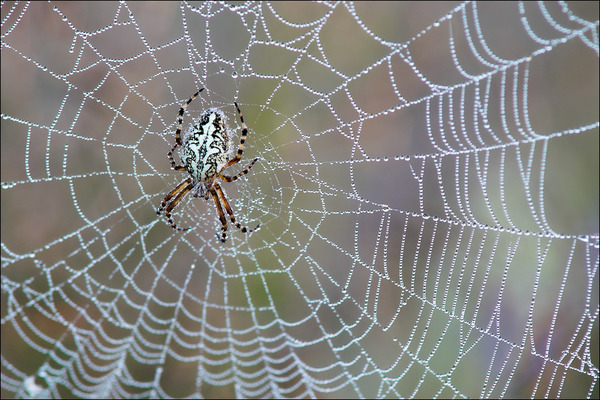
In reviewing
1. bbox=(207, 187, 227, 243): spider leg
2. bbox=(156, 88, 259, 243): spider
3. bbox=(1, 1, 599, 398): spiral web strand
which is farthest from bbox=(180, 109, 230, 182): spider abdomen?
bbox=(1, 1, 599, 398): spiral web strand

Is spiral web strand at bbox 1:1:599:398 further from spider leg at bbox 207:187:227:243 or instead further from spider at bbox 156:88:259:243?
spider at bbox 156:88:259:243

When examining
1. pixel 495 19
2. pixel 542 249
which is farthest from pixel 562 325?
pixel 495 19

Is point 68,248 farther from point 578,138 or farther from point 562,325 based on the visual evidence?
point 578,138

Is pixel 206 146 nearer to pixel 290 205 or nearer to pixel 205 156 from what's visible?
pixel 205 156

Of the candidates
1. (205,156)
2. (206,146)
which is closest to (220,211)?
(205,156)

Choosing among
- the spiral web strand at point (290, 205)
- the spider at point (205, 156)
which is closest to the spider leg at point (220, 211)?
the spider at point (205, 156)

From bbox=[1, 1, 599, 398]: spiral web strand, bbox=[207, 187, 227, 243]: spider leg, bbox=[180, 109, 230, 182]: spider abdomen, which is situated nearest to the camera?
bbox=[180, 109, 230, 182]: spider abdomen
